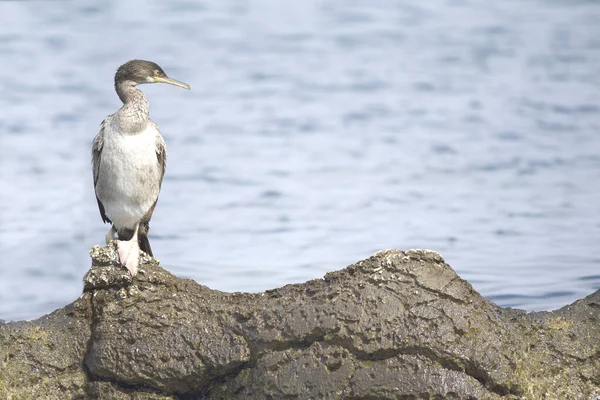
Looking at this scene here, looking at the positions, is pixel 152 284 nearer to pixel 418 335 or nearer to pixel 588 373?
pixel 418 335

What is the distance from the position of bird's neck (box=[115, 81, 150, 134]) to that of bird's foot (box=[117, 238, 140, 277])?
93 centimetres

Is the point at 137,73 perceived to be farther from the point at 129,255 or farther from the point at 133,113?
the point at 129,255

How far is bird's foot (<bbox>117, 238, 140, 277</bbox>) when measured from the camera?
5996mm

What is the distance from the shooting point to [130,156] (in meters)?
6.76

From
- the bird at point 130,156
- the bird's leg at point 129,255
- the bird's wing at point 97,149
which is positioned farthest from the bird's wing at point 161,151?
the bird's leg at point 129,255

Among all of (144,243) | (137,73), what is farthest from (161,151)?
(144,243)

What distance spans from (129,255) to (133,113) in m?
1.06

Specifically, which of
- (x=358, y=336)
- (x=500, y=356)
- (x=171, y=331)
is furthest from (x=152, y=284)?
(x=500, y=356)

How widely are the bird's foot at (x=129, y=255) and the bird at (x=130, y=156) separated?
627mm

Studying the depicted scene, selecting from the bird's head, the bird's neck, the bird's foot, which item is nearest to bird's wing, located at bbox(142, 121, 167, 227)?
the bird's neck

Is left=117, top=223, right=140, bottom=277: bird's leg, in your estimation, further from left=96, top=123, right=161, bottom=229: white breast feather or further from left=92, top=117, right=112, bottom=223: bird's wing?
left=92, top=117, right=112, bottom=223: bird's wing

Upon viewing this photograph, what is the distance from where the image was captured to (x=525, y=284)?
10648 millimetres

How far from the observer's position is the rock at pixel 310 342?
5.62 metres

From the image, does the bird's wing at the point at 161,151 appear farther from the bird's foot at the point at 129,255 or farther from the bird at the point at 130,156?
the bird's foot at the point at 129,255
